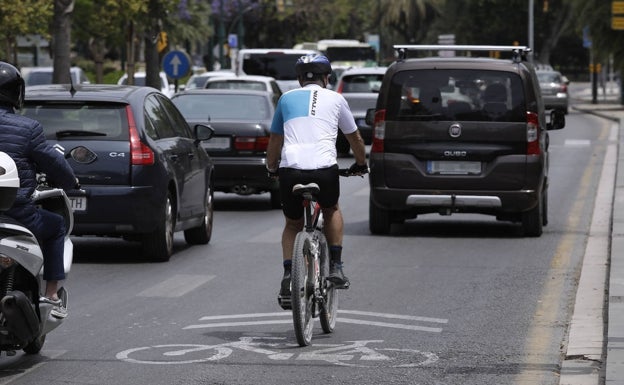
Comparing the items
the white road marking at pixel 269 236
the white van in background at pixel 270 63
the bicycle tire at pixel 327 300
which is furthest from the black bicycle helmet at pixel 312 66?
the white van in background at pixel 270 63

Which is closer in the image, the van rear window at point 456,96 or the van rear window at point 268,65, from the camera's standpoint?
the van rear window at point 456,96

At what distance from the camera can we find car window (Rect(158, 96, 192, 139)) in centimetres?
1520

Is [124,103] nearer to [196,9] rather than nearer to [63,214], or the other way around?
[63,214]

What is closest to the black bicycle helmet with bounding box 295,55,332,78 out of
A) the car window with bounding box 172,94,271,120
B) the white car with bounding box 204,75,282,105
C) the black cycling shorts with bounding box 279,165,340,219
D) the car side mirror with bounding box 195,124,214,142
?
the black cycling shorts with bounding box 279,165,340,219

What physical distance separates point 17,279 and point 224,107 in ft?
41.8

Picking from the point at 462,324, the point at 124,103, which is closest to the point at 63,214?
the point at 462,324

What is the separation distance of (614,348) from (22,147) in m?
3.33

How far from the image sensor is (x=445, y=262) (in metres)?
Answer: 14.3

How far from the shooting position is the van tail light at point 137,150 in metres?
13.9

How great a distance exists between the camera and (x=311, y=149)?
971cm

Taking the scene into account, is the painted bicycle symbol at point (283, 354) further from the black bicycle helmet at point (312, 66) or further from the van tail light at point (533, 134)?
the van tail light at point (533, 134)

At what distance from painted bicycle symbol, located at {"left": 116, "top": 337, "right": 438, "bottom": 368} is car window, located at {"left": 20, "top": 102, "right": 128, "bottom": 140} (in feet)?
15.4

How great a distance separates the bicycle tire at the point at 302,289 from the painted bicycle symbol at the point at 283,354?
12 cm

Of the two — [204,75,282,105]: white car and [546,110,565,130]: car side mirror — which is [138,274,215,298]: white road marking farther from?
[204,75,282,105]: white car
